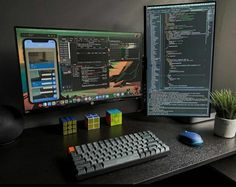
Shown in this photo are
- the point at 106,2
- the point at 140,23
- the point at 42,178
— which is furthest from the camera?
the point at 140,23

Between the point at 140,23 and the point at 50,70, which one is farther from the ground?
the point at 140,23

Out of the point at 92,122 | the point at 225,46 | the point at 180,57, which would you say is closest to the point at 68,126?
the point at 92,122

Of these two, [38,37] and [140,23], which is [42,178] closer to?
[38,37]

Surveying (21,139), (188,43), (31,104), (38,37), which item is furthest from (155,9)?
(21,139)

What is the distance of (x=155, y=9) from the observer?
40.9 inches

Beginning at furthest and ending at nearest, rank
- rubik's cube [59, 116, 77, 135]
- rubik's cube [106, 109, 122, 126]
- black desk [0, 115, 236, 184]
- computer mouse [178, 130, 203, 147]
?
rubik's cube [106, 109, 122, 126] < rubik's cube [59, 116, 77, 135] < computer mouse [178, 130, 203, 147] < black desk [0, 115, 236, 184]

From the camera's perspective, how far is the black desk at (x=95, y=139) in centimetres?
68

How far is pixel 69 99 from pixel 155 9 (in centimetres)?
61

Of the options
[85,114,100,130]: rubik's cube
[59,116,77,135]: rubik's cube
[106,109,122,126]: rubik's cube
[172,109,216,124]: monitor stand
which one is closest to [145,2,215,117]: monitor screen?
[172,109,216,124]: monitor stand

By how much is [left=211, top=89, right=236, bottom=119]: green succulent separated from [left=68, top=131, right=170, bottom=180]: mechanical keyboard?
343 mm

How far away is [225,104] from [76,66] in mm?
706

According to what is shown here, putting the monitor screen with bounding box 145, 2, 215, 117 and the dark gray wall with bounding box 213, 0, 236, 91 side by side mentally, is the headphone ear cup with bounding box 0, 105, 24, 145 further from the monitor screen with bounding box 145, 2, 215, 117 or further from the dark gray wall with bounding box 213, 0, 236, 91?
the dark gray wall with bounding box 213, 0, 236, 91

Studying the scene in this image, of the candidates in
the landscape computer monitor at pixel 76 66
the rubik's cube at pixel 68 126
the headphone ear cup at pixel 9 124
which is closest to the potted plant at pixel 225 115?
the landscape computer monitor at pixel 76 66

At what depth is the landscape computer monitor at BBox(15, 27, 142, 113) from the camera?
91 centimetres
